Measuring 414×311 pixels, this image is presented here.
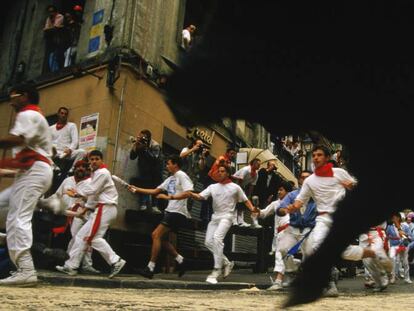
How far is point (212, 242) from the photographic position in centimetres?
824

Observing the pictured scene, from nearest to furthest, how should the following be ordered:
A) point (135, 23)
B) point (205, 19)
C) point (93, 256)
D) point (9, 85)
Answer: point (205, 19)
point (93, 256)
point (135, 23)
point (9, 85)

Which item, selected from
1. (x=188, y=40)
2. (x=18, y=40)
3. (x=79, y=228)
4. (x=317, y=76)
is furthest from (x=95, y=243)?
(x=18, y=40)

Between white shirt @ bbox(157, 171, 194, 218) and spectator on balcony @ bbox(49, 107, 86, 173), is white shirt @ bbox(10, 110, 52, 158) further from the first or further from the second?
spectator on balcony @ bbox(49, 107, 86, 173)

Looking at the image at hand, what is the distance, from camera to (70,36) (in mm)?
11805

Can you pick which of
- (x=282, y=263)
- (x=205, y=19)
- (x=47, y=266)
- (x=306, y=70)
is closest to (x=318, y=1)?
(x=306, y=70)

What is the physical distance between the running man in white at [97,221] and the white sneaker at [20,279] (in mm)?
1870

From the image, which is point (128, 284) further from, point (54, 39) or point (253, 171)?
Result: point (54, 39)

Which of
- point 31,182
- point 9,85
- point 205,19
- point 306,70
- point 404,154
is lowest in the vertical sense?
point 404,154

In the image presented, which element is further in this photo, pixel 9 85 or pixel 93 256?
pixel 9 85

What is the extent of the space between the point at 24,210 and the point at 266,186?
6730 mm

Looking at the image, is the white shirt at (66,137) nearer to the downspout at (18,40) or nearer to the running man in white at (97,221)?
the running man in white at (97,221)

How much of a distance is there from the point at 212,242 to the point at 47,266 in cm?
261

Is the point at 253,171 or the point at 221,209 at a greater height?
the point at 253,171

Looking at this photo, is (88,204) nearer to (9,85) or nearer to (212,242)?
(212,242)
